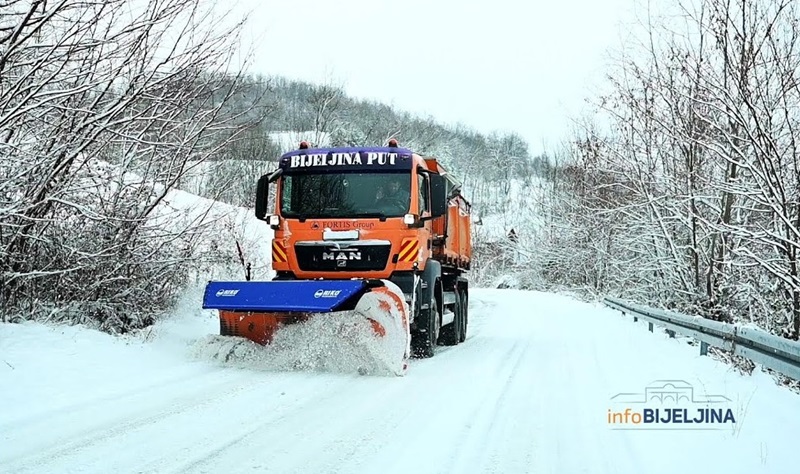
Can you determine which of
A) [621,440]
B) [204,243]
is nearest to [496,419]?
[621,440]

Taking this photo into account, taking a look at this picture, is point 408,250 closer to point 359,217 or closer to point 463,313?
point 359,217

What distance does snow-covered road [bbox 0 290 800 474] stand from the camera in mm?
4219

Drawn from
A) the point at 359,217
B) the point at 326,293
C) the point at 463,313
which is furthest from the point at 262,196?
the point at 463,313

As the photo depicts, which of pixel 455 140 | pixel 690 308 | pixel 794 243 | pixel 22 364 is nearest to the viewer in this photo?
pixel 22 364

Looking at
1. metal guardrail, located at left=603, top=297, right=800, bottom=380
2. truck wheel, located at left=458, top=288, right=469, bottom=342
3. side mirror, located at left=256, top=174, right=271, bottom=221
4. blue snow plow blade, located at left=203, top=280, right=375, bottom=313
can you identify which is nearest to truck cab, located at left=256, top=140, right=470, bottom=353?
side mirror, located at left=256, top=174, right=271, bottom=221

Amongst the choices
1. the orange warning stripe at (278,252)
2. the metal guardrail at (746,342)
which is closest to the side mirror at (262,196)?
the orange warning stripe at (278,252)

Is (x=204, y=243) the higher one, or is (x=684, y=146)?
(x=684, y=146)

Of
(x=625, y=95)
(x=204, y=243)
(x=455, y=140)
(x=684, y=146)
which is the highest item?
(x=455, y=140)

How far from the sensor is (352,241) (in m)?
8.66

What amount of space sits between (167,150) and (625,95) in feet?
29.0

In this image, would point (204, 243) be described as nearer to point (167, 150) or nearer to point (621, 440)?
point (167, 150)

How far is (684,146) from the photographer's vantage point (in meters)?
12.6

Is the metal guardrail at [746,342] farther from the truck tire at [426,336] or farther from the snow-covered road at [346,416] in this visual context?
the truck tire at [426,336]

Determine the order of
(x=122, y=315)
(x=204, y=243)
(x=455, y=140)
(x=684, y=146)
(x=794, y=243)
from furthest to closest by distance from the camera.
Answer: (x=455, y=140), (x=684, y=146), (x=204, y=243), (x=122, y=315), (x=794, y=243)
